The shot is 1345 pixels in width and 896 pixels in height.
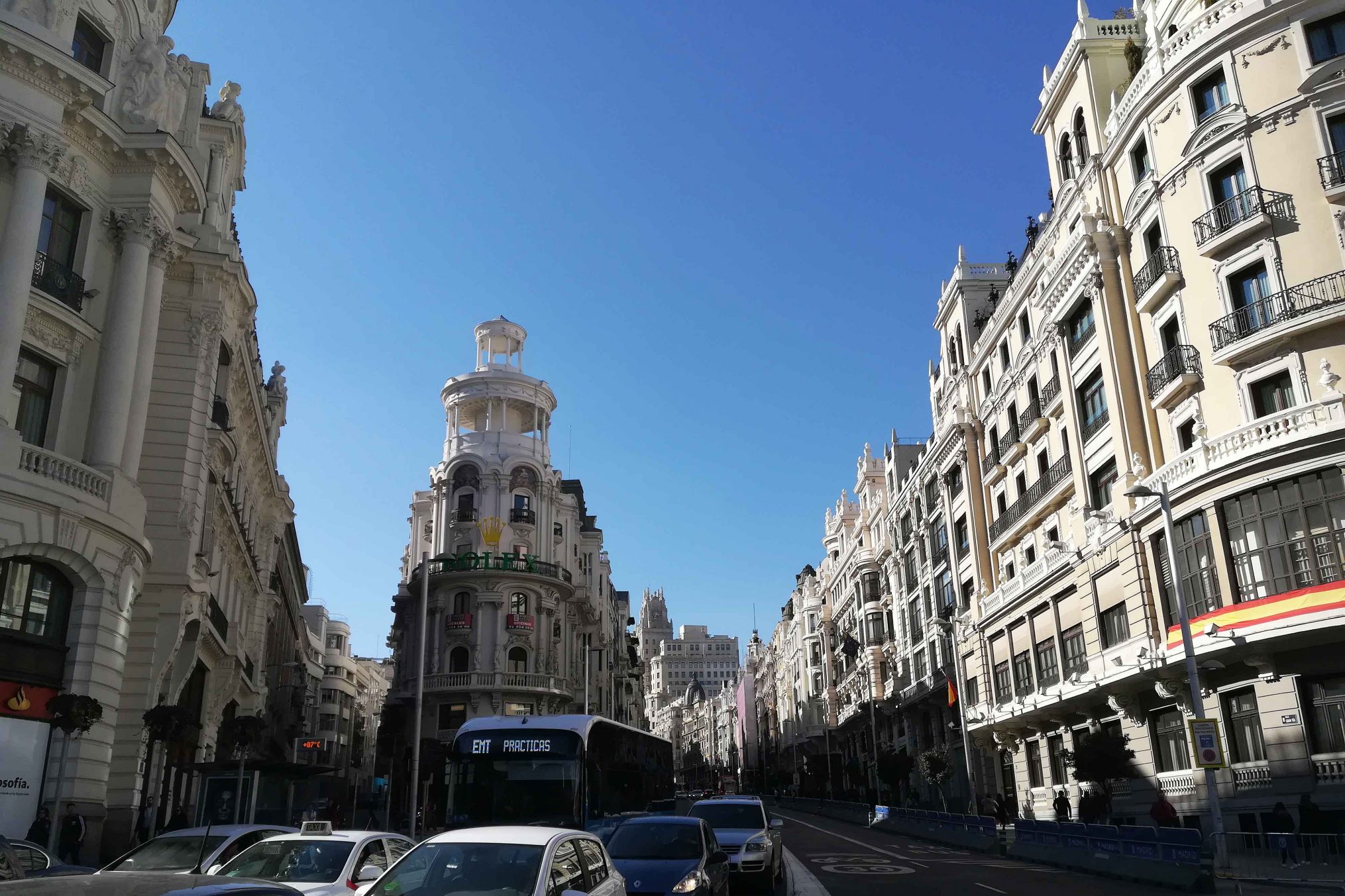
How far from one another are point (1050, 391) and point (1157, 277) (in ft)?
30.1

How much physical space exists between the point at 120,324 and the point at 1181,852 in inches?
1048

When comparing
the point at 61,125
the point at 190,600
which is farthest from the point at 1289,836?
the point at 61,125

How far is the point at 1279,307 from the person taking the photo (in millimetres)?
25547

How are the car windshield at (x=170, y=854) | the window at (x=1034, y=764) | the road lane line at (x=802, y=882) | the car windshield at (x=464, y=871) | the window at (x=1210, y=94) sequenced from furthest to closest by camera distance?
the window at (x=1034, y=764)
the window at (x=1210, y=94)
the road lane line at (x=802, y=882)
the car windshield at (x=170, y=854)
the car windshield at (x=464, y=871)

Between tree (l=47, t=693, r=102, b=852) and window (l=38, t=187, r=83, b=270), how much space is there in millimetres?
10458

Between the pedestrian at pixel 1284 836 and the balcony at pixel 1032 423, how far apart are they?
1805 cm

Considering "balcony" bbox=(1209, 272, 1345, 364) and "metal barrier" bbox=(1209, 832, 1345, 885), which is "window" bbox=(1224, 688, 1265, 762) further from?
"balcony" bbox=(1209, 272, 1345, 364)

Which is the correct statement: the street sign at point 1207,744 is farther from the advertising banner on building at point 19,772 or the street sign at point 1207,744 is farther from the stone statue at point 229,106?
the stone statue at point 229,106

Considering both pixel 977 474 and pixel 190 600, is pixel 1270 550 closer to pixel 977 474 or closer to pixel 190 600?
pixel 977 474

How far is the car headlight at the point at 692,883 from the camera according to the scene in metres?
12.7

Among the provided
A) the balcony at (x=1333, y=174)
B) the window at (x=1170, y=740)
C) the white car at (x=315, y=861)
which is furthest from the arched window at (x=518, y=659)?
the white car at (x=315, y=861)

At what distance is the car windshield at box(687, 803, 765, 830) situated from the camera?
19.8m

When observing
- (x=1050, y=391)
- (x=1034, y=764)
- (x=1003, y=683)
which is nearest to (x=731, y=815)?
(x=1050, y=391)

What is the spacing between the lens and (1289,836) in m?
19.6
